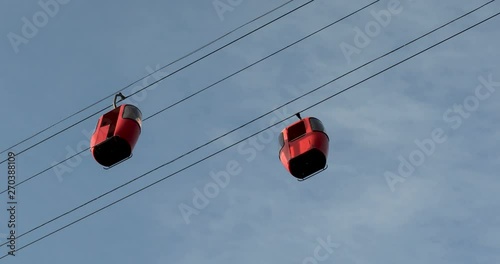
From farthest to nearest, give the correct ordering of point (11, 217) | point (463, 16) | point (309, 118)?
point (11, 217) → point (309, 118) → point (463, 16)

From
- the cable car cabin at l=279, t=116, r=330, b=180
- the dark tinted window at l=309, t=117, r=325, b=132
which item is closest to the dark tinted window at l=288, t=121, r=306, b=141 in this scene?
the cable car cabin at l=279, t=116, r=330, b=180

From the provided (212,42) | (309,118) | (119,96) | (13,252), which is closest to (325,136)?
(309,118)

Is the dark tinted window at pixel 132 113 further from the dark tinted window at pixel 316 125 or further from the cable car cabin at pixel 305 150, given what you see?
the dark tinted window at pixel 316 125

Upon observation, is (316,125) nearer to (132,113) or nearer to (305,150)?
(305,150)

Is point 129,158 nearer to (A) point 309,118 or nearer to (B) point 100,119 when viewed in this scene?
(B) point 100,119

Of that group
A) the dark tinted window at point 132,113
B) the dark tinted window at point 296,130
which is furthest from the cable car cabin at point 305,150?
the dark tinted window at point 132,113

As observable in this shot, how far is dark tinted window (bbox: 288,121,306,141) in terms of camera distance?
21.7m

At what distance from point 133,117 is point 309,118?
3523mm

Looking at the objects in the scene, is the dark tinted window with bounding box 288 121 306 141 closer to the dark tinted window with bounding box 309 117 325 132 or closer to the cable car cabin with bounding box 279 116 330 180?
the cable car cabin with bounding box 279 116 330 180

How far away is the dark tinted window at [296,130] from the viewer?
855 inches

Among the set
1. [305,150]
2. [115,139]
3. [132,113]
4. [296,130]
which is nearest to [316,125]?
[296,130]

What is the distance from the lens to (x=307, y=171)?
21406mm

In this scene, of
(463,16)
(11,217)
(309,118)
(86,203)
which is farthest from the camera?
(11,217)

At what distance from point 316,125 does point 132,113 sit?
3.71m
